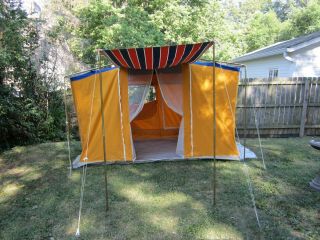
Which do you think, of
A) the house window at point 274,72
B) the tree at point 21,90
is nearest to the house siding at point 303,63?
the house window at point 274,72

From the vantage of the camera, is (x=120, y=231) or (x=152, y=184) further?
(x=152, y=184)

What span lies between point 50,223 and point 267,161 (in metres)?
3.81

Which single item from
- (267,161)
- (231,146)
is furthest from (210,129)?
(267,161)

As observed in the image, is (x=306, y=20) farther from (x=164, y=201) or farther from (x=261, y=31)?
(x=164, y=201)

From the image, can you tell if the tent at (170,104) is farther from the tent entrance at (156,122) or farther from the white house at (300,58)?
the white house at (300,58)

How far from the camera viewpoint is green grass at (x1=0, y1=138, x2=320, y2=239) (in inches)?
120

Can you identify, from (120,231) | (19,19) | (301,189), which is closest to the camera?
(120,231)

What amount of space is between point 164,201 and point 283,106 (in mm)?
4792

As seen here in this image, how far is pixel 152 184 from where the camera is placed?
14.0 ft

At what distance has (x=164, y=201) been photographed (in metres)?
3.70

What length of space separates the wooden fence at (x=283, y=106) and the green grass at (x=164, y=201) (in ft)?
5.88

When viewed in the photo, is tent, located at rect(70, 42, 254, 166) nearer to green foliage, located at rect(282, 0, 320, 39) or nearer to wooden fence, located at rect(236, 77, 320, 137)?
wooden fence, located at rect(236, 77, 320, 137)

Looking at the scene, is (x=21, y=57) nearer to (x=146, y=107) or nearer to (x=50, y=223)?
(x=146, y=107)

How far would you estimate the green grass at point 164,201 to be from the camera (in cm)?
304
